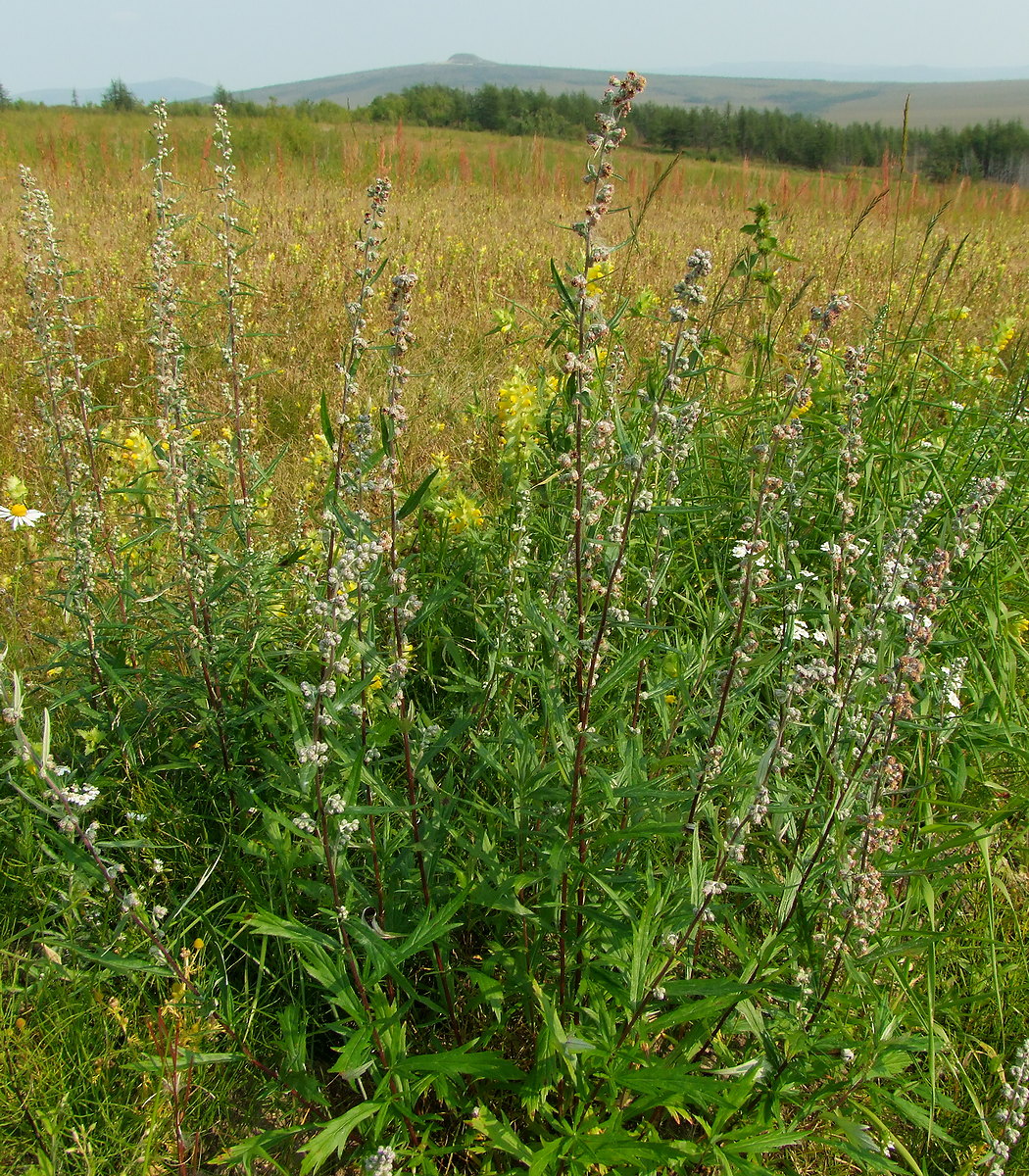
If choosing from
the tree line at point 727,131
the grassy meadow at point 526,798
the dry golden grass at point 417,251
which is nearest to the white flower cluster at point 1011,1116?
the grassy meadow at point 526,798

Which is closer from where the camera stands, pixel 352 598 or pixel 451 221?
pixel 352 598

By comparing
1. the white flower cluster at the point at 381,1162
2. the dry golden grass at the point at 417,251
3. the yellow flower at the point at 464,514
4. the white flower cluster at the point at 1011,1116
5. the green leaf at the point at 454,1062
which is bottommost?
the white flower cluster at the point at 1011,1116

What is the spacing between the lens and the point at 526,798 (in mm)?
1644

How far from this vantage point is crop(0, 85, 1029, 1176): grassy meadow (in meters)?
1.45

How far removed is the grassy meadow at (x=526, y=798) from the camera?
145 centimetres

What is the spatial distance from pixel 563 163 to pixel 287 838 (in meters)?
14.8

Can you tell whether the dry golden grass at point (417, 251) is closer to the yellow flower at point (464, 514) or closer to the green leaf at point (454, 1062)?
the yellow flower at point (464, 514)

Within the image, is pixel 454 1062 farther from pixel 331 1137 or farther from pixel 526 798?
pixel 526 798

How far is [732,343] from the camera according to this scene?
5.26 meters

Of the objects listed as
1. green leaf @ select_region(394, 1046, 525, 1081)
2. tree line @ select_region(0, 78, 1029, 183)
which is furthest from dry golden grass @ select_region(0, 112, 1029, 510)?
tree line @ select_region(0, 78, 1029, 183)

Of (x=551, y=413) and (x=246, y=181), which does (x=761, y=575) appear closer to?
(x=551, y=413)

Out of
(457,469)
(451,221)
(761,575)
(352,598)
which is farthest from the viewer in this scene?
(451,221)

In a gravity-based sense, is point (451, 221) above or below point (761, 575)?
above

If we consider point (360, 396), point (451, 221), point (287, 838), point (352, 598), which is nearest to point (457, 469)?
point (360, 396)
